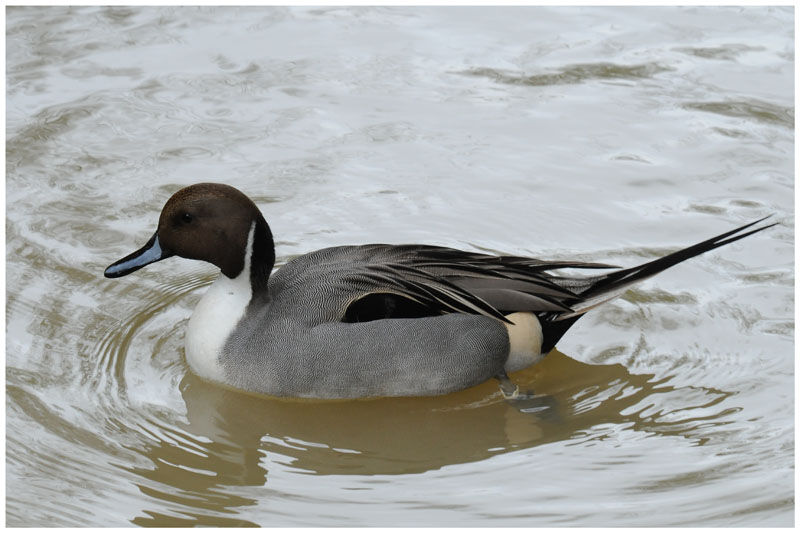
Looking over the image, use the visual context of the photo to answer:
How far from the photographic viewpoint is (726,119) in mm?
8828

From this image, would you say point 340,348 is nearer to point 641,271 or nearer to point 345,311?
point 345,311

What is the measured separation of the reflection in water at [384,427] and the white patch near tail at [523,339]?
138mm

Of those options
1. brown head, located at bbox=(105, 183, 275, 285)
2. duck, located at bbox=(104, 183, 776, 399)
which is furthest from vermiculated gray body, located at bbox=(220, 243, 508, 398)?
brown head, located at bbox=(105, 183, 275, 285)

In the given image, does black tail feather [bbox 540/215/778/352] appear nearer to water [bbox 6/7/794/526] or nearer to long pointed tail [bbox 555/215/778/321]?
long pointed tail [bbox 555/215/778/321]

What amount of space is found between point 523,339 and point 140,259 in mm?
1925

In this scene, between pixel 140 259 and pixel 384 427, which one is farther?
pixel 140 259

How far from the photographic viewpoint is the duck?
6.14 metres

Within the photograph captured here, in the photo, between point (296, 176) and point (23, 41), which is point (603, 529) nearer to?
point (296, 176)

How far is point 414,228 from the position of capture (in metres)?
7.73

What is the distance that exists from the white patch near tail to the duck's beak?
1.73 metres

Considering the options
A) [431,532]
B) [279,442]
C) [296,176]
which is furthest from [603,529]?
[296,176]

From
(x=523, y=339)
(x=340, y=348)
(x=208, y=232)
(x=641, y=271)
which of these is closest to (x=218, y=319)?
(x=208, y=232)

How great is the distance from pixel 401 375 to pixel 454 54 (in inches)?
168

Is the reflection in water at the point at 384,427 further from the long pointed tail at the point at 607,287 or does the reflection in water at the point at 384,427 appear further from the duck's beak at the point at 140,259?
the duck's beak at the point at 140,259
